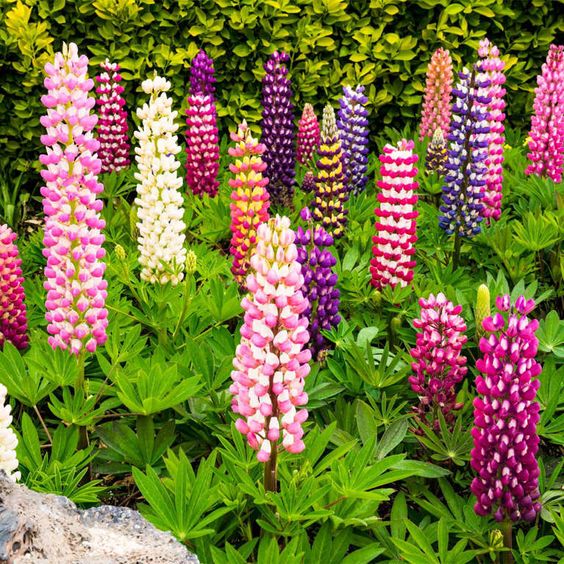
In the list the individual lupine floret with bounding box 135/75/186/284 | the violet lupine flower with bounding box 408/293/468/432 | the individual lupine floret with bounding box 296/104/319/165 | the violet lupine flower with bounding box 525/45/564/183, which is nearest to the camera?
the violet lupine flower with bounding box 408/293/468/432

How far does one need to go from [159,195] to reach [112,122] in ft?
6.69

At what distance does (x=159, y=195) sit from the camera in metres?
4.06

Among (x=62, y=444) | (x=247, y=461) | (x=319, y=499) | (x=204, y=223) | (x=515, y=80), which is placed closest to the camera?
(x=319, y=499)

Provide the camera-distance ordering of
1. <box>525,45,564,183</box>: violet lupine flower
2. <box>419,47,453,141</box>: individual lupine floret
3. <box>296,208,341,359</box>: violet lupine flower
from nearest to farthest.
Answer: <box>296,208,341,359</box>: violet lupine flower
<box>525,45,564,183</box>: violet lupine flower
<box>419,47,453,141</box>: individual lupine floret

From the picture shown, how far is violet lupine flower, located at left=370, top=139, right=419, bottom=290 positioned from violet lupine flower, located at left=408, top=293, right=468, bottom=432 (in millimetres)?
978

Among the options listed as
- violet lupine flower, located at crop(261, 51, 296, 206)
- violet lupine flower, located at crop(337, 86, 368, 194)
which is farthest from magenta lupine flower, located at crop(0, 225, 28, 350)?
violet lupine flower, located at crop(337, 86, 368, 194)

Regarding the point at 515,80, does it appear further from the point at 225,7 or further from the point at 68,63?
the point at 68,63

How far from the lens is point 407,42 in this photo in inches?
290

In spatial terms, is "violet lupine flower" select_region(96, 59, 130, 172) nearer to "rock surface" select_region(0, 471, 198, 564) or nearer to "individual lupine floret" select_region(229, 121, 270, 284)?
"individual lupine floret" select_region(229, 121, 270, 284)

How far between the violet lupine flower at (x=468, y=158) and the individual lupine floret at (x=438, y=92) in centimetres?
166

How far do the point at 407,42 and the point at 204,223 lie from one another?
127 inches

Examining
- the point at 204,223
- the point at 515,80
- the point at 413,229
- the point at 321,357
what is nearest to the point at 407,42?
the point at 515,80

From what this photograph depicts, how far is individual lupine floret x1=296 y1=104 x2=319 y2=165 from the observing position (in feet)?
20.4

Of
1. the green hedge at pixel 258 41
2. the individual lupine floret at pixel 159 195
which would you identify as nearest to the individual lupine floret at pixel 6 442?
the individual lupine floret at pixel 159 195
